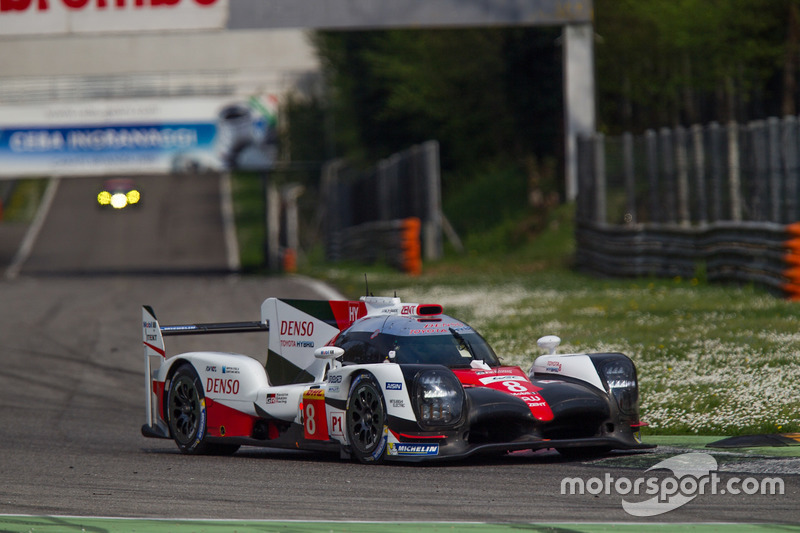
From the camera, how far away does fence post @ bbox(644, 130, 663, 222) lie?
23109 mm

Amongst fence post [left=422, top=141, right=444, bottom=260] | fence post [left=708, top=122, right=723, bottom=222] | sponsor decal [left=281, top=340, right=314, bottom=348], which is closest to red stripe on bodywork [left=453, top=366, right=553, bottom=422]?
sponsor decal [left=281, top=340, right=314, bottom=348]

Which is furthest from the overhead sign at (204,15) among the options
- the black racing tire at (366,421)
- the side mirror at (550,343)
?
the black racing tire at (366,421)

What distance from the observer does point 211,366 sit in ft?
33.1

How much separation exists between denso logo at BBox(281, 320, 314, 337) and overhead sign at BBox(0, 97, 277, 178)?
28.6 metres

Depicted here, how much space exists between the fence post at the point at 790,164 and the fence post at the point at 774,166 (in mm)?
206

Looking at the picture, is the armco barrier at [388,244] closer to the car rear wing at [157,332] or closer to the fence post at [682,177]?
the fence post at [682,177]

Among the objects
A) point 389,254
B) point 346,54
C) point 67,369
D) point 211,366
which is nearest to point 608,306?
point 67,369

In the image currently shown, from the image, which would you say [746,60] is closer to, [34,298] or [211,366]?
[34,298]

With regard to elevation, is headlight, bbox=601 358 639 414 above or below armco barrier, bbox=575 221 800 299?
below

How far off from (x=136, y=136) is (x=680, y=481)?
110 ft

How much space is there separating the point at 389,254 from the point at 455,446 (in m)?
23.9

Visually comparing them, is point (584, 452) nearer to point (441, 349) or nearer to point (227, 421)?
point (441, 349)

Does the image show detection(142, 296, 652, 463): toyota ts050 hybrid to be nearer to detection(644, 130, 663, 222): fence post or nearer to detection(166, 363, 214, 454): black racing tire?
detection(166, 363, 214, 454): black racing tire

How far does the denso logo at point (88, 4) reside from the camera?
88.1 feet
